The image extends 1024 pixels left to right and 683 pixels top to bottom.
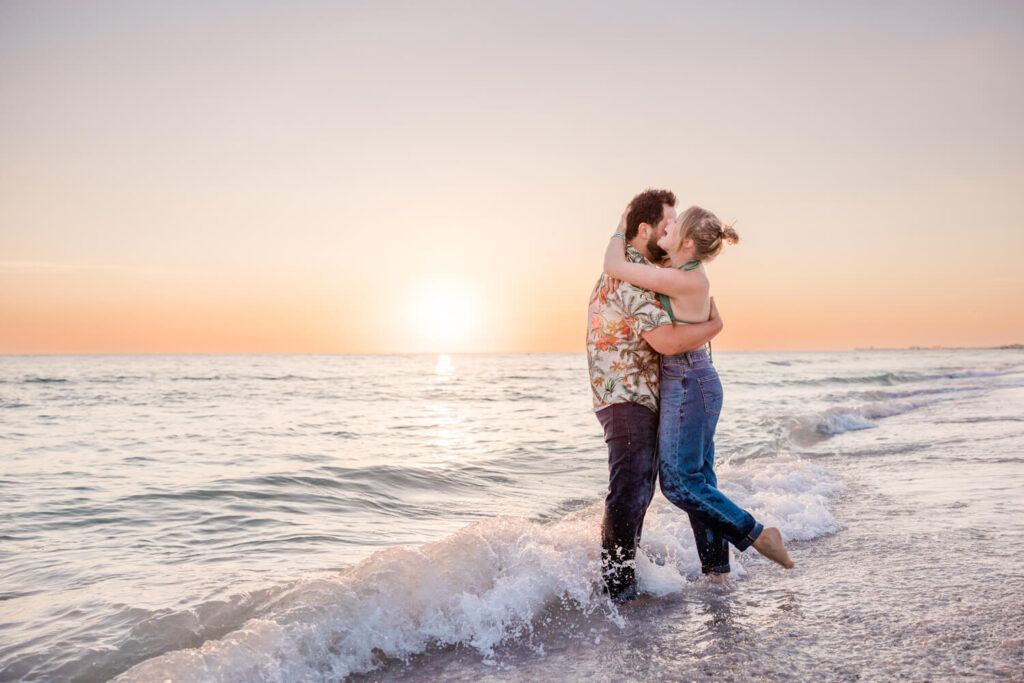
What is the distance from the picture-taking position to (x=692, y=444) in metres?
3.99

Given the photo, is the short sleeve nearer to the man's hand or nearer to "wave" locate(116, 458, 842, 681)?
the man's hand

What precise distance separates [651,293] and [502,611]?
6.73 ft

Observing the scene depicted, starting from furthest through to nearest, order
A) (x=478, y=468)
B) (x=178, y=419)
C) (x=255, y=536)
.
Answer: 1. (x=178, y=419)
2. (x=478, y=468)
3. (x=255, y=536)

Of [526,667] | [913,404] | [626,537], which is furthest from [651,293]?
[913,404]

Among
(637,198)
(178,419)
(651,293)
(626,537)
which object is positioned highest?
(637,198)

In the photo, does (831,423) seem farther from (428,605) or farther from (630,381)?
(428,605)

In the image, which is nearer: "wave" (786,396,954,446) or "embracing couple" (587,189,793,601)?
"embracing couple" (587,189,793,601)

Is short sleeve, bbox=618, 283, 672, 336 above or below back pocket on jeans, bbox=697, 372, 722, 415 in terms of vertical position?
above

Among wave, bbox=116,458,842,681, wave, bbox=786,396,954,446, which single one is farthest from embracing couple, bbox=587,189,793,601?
wave, bbox=786,396,954,446

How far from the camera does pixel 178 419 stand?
16594mm

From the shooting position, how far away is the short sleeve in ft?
13.0

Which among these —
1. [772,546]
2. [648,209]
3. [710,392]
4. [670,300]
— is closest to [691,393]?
[710,392]

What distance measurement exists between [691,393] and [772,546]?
40.0 inches

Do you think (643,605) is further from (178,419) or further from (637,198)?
(178,419)
